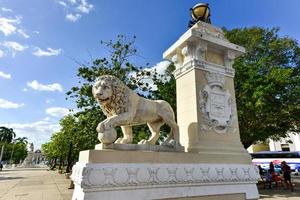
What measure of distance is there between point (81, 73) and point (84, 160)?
9121 mm

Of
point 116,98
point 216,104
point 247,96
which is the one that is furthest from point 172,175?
point 247,96

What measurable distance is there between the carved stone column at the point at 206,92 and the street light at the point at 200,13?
31 centimetres

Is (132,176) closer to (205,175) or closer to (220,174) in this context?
(205,175)

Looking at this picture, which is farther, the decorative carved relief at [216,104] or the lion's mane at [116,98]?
the decorative carved relief at [216,104]

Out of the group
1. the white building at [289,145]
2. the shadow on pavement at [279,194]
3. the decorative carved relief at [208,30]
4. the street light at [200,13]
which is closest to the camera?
the decorative carved relief at [208,30]

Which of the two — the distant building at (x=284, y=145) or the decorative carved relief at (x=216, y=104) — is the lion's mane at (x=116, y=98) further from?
the distant building at (x=284, y=145)

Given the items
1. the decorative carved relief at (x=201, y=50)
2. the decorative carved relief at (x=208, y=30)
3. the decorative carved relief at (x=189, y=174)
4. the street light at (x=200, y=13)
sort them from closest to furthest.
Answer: the decorative carved relief at (x=189, y=174) < the decorative carved relief at (x=201, y=50) < the decorative carved relief at (x=208, y=30) < the street light at (x=200, y=13)

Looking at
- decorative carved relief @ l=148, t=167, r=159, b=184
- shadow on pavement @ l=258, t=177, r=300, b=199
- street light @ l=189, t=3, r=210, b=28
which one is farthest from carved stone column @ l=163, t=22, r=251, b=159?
shadow on pavement @ l=258, t=177, r=300, b=199

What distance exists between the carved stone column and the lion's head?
1.59m

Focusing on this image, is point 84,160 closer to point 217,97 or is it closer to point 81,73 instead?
point 217,97

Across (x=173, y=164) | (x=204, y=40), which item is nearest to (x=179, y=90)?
(x=204, y=40)

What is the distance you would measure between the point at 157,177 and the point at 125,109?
1.25 meters

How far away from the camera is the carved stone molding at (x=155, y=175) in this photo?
3393 millimetres

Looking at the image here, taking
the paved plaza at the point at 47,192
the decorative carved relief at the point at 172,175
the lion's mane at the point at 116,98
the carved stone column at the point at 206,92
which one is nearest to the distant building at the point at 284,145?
the paved plaza at the point at 47,192
